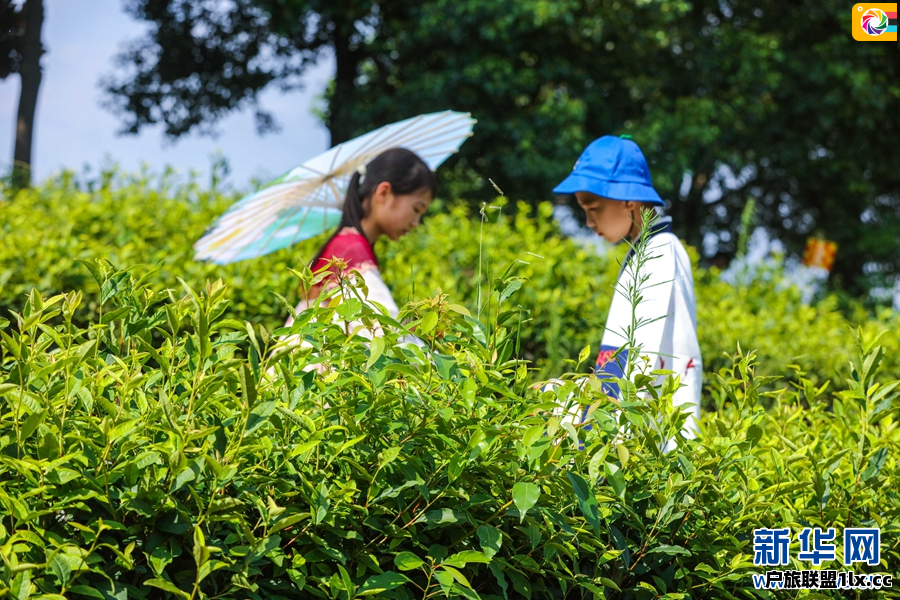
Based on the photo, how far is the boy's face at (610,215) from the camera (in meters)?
3.03

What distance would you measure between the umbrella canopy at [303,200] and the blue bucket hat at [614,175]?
1.14m

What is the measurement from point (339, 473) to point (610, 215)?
69.3 inches

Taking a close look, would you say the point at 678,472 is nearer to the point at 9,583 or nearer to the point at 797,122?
the point at 9,583

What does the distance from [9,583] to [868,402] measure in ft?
5.98

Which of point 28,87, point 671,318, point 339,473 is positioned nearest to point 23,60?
point 28,87

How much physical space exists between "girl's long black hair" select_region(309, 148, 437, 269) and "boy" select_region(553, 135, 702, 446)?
0.77 meters

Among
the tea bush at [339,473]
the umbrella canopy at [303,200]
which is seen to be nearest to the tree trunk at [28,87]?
the umbrella canopy at [303,200]

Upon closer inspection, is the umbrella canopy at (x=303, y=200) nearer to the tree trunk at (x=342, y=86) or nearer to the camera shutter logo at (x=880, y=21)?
the camera shutter logo at (x=880, y=21)

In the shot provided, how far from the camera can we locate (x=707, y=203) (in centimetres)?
2244

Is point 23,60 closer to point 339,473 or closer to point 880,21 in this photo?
point 880,21

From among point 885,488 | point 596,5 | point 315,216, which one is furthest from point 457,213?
point 596,5

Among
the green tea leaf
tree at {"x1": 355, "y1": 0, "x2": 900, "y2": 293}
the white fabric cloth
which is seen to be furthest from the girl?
tree at {"x1": 355, "y1": 0, "x2": 900, "y2": 293}

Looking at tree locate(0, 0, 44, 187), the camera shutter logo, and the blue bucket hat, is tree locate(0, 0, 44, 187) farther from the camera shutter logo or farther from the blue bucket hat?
the camera shutter logo

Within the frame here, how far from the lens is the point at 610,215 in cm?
306
